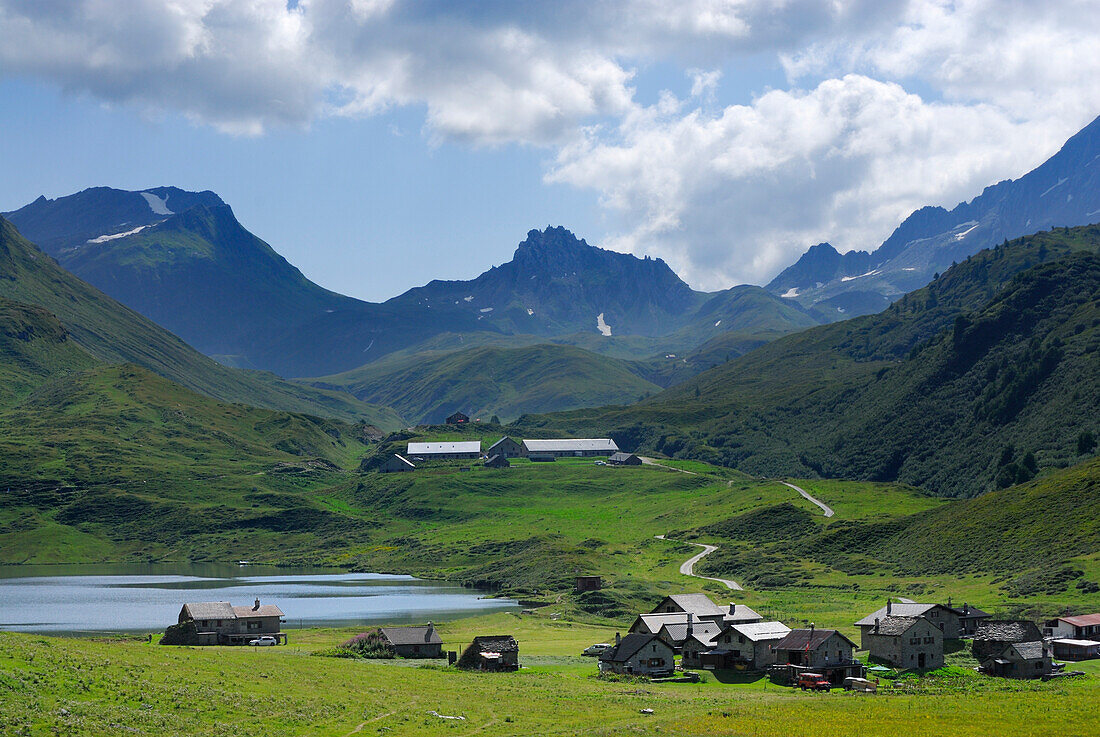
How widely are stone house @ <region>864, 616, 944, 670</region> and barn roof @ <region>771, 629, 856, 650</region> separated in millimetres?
5603

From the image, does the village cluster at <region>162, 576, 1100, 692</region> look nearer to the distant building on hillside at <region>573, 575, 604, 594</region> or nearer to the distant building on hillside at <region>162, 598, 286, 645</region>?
the distant building on hillside at <region>162, 598, 286, 645</region>

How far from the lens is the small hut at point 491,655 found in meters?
85.0

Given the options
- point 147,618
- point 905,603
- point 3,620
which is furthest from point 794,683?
point 3,620

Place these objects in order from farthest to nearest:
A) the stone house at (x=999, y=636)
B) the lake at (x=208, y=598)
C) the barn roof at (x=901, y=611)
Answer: the lake at (x=208, y=598), the barn roof at (x=901, y=611), the stone house at (x=999, y=636)

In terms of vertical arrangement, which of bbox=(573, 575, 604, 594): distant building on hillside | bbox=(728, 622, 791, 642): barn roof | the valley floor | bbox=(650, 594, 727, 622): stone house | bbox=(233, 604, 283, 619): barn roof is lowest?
the valley floor

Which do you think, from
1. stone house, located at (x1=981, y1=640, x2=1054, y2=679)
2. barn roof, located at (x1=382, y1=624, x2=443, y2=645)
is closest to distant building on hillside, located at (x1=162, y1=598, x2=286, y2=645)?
barn roof, located at (x1=382, y1=624, x2=443, y2=645)

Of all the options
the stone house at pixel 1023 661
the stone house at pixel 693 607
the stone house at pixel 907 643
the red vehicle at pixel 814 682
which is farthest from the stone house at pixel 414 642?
the stone house at pixel 1023 661

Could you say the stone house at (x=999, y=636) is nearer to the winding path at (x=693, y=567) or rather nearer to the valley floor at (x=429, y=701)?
the valley floor at (x=429, y=701)

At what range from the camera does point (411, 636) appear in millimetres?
94188

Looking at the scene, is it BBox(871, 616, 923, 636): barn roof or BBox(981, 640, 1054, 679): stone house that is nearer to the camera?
BBox(981, 640, 1054, 679): stone house

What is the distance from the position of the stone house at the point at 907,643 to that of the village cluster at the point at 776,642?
0.08m

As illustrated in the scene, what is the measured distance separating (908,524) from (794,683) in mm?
104134

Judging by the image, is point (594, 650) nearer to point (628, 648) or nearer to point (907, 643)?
point (628, 648)

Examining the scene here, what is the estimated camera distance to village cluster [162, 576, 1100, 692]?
8175 centimetres
